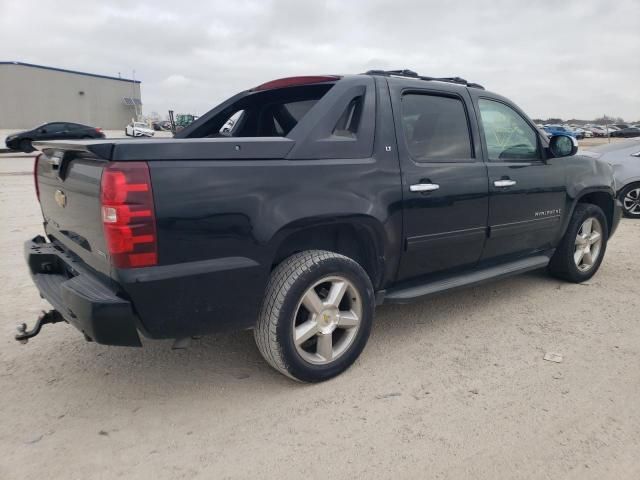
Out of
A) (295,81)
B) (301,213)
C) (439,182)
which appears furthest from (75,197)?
(439,182)

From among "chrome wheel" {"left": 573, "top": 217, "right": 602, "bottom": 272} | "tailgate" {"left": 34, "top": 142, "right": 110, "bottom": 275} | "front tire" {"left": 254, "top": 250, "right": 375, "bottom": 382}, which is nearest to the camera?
"tailgate" {"left": 34, "top": 142, "right": 110, "bottom": 275}

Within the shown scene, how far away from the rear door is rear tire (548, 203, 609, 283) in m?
1.39

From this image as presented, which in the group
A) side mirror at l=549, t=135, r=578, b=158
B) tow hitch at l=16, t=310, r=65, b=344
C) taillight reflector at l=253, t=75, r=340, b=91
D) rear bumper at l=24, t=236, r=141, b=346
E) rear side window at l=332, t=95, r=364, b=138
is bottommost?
tow hitch at l=16, t=310, r=65, b=344

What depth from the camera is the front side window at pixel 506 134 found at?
3859 millimetres

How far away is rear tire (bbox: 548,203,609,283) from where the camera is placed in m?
4.61

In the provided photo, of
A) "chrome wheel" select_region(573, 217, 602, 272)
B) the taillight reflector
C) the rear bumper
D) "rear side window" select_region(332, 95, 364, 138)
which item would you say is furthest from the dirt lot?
the taillight reflector

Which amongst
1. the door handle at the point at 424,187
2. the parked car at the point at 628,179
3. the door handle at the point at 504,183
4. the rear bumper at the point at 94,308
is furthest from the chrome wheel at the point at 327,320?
the parked car at the point at 628,179

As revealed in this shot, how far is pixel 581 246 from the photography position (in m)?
4.79

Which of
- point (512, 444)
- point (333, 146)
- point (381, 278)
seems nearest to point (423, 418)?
point (512, 444)

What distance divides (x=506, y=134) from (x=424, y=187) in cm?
128

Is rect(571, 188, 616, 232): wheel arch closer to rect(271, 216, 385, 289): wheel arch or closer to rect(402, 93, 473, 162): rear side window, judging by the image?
rect(402, 93, 473, 162): rear side window

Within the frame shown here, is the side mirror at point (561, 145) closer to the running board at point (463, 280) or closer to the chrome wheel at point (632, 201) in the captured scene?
the running board at point (463, 280)

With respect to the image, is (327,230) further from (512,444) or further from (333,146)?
(512,444)

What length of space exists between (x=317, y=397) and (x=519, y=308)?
86.1 inches
